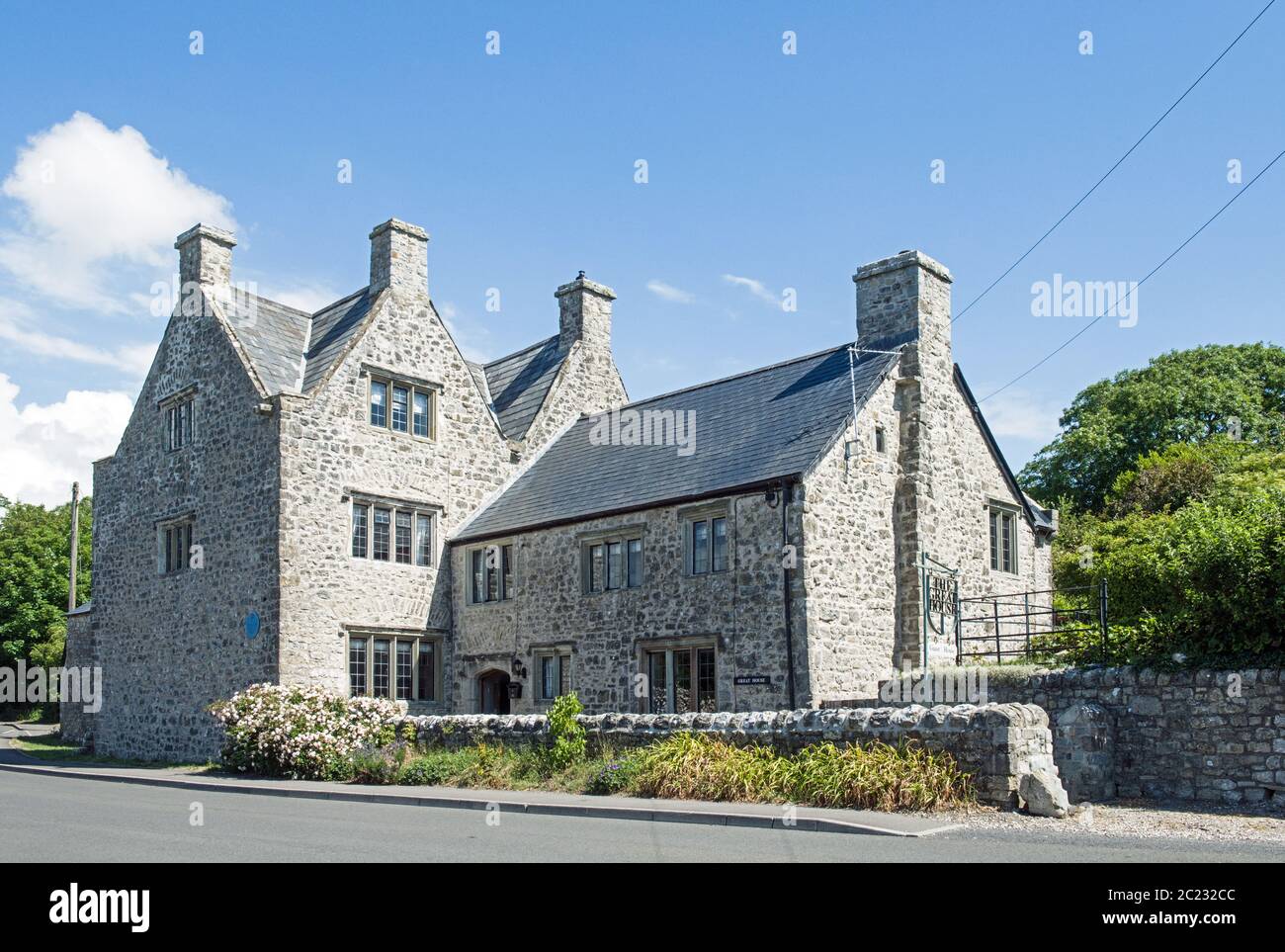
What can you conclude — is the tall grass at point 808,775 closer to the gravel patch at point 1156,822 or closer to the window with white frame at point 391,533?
the gravel patch at point 1156,822

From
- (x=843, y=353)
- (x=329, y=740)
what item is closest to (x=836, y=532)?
(x=843, y=353)

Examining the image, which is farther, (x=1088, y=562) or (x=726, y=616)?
(x=1088, y=562)

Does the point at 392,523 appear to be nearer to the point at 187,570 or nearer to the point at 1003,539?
the point at 187,570

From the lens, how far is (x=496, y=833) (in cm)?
1277

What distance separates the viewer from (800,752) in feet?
53.0

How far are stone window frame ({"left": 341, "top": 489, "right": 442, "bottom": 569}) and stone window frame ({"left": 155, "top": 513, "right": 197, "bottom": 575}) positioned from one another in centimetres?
414

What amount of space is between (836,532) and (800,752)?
6957mm

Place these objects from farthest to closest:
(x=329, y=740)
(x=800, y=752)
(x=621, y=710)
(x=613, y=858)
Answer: (x=621, y=710) < (x=329, y=740) < (x=800, y=752) < (x=613, y=858)

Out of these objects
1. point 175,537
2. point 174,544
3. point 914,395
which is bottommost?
point 174,544

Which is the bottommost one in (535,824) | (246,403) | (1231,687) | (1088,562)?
(535,824)

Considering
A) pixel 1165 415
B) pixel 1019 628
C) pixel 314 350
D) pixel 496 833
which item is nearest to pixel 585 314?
pixel 314 350

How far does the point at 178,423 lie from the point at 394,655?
802cm

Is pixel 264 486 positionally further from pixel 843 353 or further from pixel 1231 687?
pixel 1231 687
